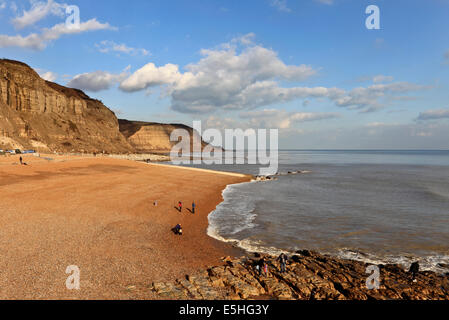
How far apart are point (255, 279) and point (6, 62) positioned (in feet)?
412

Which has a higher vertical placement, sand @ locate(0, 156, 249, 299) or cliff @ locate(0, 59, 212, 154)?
cliff @ locate(0, 59, 212, 154)

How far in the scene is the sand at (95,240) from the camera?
11.1 m

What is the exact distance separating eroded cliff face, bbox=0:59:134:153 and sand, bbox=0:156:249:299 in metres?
59.3

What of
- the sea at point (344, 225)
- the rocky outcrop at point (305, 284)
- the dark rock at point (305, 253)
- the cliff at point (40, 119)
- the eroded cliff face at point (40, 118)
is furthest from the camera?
the eroded cliff face at point (40, 118)

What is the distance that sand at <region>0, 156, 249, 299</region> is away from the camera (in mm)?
11094

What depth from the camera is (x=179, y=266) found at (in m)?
13.6

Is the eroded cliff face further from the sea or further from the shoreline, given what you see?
the sea

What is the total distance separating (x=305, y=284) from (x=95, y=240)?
1305 cm

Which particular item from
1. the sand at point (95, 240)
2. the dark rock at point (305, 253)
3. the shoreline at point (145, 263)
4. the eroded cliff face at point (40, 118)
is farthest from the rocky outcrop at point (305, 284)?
the eroded cliff face at point (40, 118)

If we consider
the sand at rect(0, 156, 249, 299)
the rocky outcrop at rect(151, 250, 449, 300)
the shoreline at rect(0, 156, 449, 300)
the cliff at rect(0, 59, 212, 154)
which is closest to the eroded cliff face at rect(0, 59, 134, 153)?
the cliff at rect(0, 59, 212, 154)

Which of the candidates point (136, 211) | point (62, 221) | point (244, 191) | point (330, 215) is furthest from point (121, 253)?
point (244, 191)

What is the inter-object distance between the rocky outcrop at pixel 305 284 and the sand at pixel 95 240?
138 cm

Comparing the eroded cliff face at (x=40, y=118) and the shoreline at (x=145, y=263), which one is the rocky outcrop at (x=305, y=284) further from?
the eroded cliff face at (x=40, y=118)

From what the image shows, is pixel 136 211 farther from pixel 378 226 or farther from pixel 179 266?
pixel 378 226
